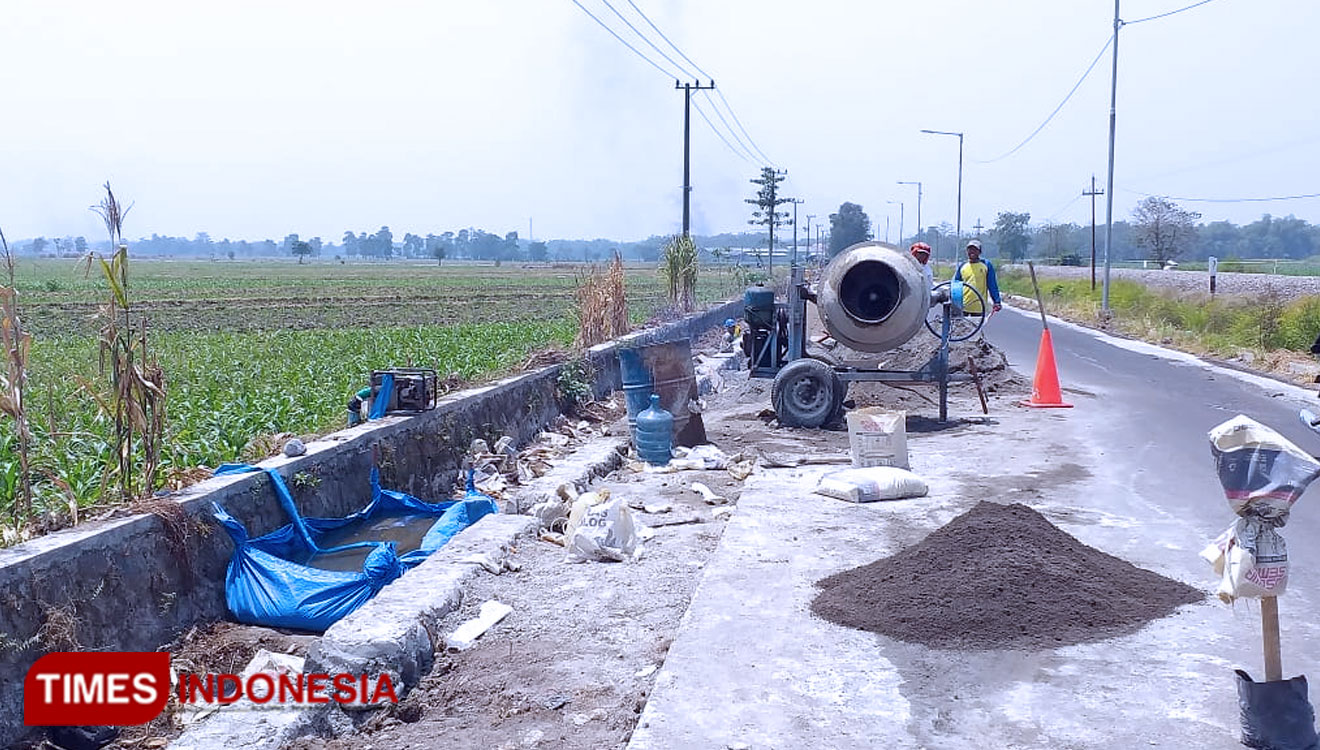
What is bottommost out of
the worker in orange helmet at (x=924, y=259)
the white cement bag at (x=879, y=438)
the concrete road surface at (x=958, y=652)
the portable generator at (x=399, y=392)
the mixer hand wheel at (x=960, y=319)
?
the concrete road surface at (x=958, y=652)

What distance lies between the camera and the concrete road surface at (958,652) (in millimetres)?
4707

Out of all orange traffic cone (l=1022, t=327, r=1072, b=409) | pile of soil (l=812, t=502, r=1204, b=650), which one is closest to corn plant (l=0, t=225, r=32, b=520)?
pile of soil (l=812, t=502, r=1204, b=650)

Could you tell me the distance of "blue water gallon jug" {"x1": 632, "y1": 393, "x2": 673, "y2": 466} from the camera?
1112cm

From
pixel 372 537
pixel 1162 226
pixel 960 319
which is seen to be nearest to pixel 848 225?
pixel 1162 226

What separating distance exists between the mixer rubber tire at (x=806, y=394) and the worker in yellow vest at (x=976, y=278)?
2848 millimetres

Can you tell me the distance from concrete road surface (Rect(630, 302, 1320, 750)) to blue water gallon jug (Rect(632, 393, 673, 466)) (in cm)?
133

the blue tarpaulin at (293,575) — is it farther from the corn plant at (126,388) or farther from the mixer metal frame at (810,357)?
the mixer metal frame at (810,357)

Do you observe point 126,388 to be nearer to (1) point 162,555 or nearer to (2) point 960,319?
(1) point 162,555

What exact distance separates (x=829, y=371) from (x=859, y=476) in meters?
3.87

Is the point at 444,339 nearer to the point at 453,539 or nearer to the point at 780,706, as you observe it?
the point at 453,539

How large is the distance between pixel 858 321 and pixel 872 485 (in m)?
4.58

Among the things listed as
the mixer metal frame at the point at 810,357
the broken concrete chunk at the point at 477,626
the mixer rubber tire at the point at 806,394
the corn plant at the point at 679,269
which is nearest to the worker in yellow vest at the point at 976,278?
the mixer metal frame at the point at 810,357

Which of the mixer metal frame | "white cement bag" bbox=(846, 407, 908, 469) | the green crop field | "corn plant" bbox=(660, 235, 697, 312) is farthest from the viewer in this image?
"corn plant" bbox=(660, 235, 697, 312)

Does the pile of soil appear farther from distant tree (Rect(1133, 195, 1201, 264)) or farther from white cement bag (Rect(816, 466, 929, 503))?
distant tree (Rect(1133, 195, 1201, 264))
